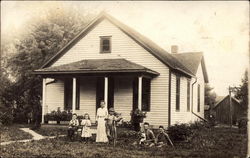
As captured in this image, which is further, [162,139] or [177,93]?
[177,93]

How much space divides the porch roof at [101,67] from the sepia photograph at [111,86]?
0.05 metres

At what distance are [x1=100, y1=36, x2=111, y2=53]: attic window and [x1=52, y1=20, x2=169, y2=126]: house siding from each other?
165mm

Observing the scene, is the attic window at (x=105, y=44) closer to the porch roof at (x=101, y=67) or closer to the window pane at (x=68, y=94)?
the porch roof at (x=101, y=67)

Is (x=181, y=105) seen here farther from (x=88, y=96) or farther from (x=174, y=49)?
(x=174, y=49)

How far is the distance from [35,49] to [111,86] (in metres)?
7.48

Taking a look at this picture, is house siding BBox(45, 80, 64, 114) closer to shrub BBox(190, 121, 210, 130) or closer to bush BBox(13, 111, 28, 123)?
bush BBox(13, 111, 28, 123)

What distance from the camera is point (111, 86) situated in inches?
792

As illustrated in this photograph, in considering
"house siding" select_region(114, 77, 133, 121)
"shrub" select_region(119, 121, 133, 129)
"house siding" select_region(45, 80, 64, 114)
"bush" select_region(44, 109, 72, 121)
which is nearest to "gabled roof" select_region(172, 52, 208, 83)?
"house siding" select_region(114, 77, 133, 121)

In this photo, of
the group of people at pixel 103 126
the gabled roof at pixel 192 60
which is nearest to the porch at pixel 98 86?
the group of people at pixel 103 126

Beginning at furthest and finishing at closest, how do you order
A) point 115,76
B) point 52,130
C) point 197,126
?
1. point 197,126
2. point 115,76
3. point 52,130

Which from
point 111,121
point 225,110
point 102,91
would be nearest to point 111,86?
point 102,91

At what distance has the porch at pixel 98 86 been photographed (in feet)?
58.7

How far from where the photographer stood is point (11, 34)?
23.9m

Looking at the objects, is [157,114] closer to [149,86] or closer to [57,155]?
[149,86]
